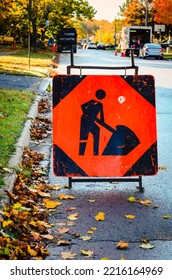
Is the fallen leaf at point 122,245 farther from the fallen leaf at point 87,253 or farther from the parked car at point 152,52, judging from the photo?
the parked car at point 152,52

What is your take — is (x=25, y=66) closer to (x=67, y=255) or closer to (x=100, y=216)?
(x=100, y=216)

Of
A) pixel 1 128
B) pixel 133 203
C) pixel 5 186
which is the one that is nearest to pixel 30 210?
pixel 5 186

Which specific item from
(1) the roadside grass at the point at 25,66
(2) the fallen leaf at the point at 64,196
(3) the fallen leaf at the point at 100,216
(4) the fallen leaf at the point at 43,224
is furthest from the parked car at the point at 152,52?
(4) the fallen leaf at the point at 43,224

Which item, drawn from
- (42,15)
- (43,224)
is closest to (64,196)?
(43,224)

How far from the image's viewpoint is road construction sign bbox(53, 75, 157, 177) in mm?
5777

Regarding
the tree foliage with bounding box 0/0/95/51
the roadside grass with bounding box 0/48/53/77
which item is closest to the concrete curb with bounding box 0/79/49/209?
the roadside grass with bounding box 0/48/53/77

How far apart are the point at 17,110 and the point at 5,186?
5.27m

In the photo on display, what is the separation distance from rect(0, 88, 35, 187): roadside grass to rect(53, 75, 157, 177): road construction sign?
794 millimetres

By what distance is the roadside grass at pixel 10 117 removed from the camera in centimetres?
698

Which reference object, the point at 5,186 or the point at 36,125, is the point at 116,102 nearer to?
the point at 5,186

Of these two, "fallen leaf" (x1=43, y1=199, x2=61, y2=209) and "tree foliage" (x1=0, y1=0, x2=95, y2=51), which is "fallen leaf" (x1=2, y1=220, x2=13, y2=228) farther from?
"tree foliage" (x1=0, y1=0, x2=95, y2=51)

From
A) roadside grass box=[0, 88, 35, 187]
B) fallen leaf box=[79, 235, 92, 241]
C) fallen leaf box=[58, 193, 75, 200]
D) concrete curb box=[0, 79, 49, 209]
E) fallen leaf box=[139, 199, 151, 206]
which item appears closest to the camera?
fallen leaf box=[79, 235, 92, 241]

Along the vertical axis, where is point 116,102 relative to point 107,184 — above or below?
above

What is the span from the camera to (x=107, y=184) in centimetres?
632
